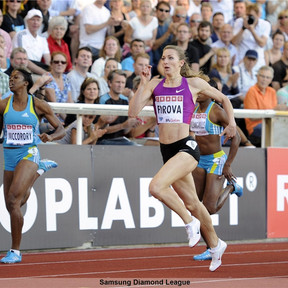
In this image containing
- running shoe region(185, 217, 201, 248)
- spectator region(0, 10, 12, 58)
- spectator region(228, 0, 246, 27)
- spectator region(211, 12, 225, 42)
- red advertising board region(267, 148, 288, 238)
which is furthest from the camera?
spectator region(228, 0, 246, 27)

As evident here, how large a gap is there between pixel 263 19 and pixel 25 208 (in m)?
10.3

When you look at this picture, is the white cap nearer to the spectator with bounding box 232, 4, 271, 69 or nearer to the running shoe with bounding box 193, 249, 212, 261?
the spectator with bounding box 232, 4, 271, 69

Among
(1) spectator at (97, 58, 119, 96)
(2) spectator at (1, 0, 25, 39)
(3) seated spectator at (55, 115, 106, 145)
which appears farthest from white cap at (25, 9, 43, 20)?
(3) seated spectator at (55, 115, 106, 145)

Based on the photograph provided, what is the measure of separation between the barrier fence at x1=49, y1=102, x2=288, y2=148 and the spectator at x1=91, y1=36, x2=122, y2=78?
2653 millimetres

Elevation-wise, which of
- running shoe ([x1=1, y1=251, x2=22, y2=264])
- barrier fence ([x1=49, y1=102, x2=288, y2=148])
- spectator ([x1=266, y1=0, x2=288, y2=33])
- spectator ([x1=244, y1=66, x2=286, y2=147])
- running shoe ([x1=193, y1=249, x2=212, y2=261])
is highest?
spectator ([x1=266, y1=0, x2=288, y2=33])

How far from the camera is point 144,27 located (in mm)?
15969

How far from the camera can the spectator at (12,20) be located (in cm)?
1405

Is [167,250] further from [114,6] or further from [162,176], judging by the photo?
[114,6]

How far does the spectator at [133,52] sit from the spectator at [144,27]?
79 centimetres

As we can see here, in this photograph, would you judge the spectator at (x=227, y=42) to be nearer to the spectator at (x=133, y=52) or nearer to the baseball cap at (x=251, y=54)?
the baseball cap at (x=251, y=54)

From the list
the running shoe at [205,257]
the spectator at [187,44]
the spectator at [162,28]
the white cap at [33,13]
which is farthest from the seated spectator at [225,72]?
the running shoe at [205,257]

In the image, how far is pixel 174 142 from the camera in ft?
28.3

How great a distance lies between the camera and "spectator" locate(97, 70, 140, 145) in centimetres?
1214

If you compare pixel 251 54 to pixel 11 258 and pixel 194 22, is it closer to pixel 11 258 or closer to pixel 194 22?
pixel 194 22
